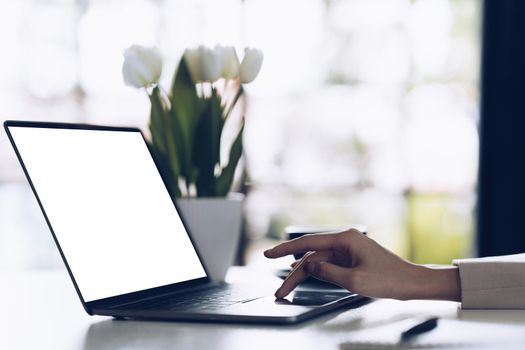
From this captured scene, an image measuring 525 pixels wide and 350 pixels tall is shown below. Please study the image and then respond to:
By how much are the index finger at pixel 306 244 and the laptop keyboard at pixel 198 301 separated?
0.08 meters

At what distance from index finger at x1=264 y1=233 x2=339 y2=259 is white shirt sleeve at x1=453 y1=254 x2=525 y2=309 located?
178mm

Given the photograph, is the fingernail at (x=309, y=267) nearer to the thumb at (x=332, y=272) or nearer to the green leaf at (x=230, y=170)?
the thumb at (x=332, y=272)

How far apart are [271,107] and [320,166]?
40cm

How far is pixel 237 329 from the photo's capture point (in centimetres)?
81

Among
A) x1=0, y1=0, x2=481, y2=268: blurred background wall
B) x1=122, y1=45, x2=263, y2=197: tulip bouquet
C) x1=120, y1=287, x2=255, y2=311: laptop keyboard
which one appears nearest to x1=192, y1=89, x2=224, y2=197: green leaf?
x1=122, y1=45, x2=263, y2=197: tulip bouquet

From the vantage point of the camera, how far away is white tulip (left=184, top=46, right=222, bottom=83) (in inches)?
50.6

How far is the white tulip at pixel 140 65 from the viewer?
49.1 inches

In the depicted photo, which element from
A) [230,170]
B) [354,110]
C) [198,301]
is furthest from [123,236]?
[354,110]

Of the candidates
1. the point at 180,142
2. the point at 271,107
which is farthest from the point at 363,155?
the point at 180,142

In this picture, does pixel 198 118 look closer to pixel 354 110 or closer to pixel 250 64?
pixel 250 64

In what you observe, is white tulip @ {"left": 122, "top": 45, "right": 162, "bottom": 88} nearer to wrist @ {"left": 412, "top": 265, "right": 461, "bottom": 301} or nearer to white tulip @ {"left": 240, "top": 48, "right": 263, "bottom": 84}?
white tulip @ {"left": 240, "top": 48, "right": 263, "bottom": 84}

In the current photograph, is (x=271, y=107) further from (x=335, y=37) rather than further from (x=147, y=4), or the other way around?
(x=147, y=4)

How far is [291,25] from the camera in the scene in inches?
153

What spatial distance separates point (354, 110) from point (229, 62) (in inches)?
105
